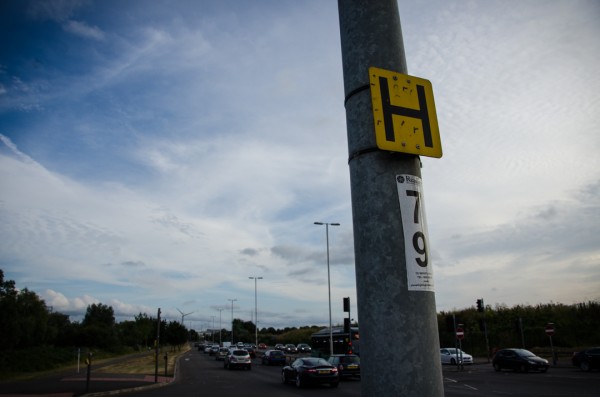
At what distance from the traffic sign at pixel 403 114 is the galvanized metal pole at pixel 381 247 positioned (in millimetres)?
60

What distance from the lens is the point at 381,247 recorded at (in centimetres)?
208

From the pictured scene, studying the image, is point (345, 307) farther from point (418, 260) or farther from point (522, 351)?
point (418, 260)

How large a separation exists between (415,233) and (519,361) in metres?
29.5

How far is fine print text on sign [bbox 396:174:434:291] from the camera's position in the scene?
6.86ft

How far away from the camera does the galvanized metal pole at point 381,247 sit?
1.98 m

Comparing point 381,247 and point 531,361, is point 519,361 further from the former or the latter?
point 381,247

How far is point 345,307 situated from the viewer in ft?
95.5

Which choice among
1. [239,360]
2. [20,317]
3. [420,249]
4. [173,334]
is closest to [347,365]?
[239,360]

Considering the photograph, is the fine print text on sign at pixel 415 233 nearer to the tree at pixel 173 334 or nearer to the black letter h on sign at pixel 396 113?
the black letter h on sign at pixel 396 113

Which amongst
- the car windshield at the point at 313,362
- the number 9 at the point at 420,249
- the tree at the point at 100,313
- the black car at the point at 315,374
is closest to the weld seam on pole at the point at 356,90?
the number 9 at the point at 420,249

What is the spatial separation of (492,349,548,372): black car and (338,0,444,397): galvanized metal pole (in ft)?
94.1

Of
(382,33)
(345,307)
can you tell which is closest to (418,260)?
(382,33)

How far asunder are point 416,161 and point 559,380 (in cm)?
2262

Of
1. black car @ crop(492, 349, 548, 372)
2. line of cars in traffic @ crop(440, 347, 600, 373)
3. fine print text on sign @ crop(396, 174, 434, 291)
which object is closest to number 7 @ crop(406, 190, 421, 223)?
fine print text on sign @ crop(396, 174, 434, 291)
